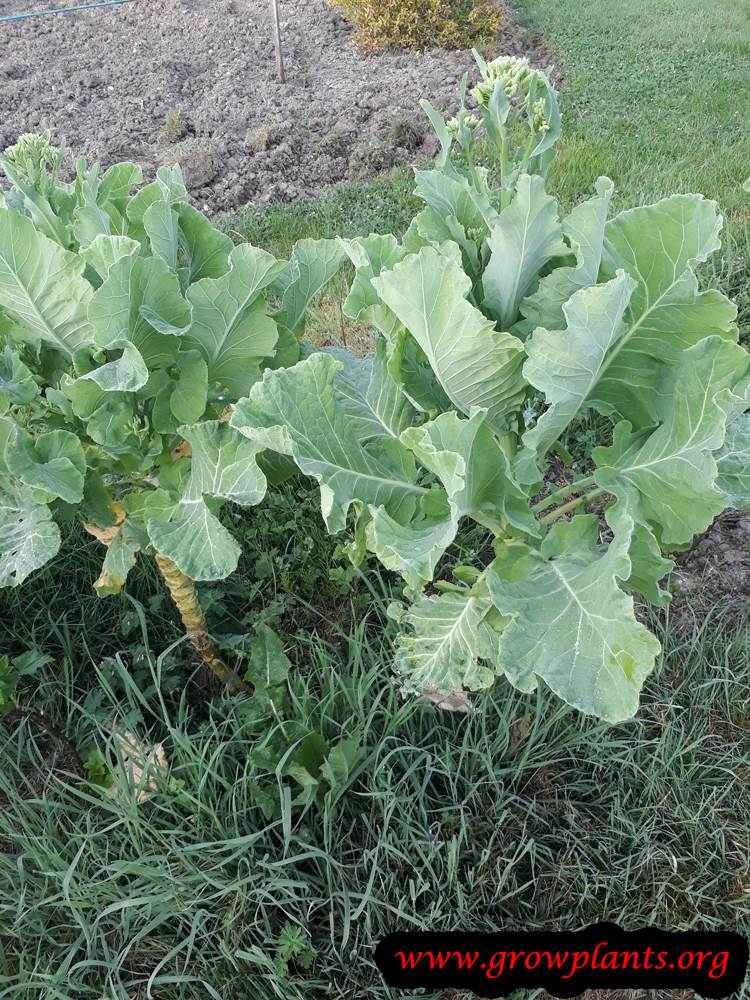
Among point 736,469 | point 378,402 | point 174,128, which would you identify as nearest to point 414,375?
point 378,402

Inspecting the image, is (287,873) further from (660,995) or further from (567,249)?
(567,249)

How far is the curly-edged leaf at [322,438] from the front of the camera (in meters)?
1.35

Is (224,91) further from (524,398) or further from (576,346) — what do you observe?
(576,346)

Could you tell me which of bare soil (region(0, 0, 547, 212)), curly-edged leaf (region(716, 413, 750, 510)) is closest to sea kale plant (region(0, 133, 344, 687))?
curly-edged leaf (region(716, 413, 750, 510))

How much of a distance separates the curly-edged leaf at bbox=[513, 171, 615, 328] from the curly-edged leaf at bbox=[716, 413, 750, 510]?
1.41 feet

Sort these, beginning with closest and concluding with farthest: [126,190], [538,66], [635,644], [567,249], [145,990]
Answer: [635,644] → [567,249] → [145,990] → [126,190] → [538,66]

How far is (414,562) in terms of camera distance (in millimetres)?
1257

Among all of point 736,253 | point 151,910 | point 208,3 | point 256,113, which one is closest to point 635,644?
point 151,910

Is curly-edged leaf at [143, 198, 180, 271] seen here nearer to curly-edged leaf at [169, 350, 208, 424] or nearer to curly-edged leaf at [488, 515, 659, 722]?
curly-edged leaf at [169, 350, 208, 424]

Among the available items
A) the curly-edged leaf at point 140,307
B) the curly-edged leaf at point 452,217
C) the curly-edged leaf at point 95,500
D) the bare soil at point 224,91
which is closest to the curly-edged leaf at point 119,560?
the curly-edged leaf at point 95,500

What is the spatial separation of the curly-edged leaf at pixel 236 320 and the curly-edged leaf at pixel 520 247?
0.44 meters

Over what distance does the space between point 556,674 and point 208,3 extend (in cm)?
889

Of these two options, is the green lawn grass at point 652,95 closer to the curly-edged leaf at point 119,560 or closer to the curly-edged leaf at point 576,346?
the curly-edged leaf at point 576,346

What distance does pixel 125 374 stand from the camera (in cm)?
143
